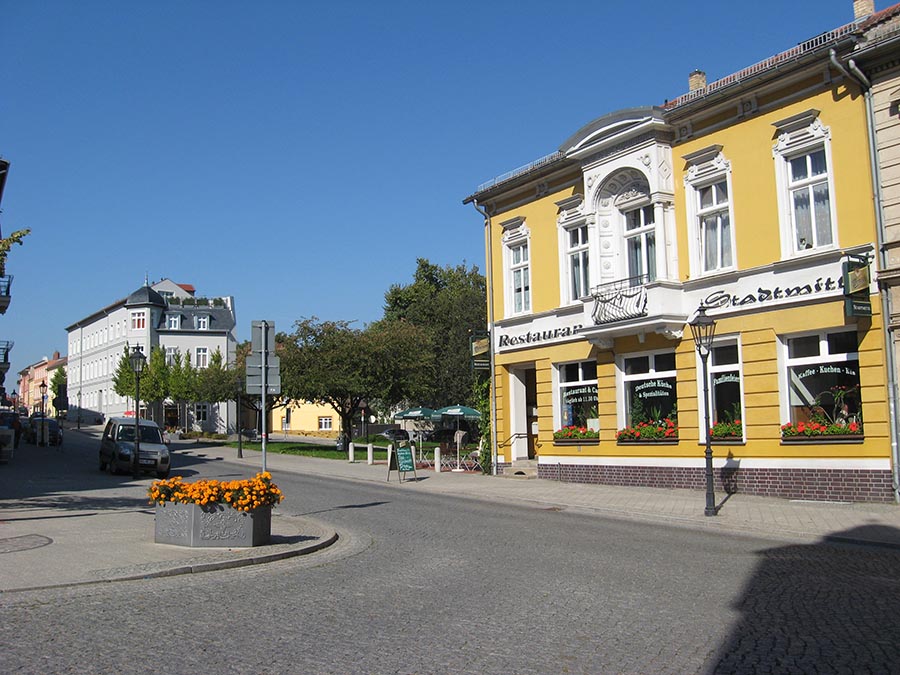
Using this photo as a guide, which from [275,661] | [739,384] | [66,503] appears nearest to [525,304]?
[739,384]

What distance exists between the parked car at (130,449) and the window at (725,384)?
1701cm

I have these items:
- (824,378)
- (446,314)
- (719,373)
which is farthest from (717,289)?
(446,314)

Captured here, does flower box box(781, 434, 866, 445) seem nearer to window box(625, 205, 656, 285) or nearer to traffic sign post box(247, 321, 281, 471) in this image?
window box(625, 205, 656, 285)

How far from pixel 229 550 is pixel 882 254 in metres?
13.2

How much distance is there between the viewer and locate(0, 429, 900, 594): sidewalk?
393 inches

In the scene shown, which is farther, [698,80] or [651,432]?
[698,80]

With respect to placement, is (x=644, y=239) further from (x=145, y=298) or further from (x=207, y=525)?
(x=145, y=298)

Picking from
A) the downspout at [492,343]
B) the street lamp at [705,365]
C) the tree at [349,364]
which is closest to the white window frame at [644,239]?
the street lamp at [705,365]

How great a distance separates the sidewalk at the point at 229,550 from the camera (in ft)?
32.7

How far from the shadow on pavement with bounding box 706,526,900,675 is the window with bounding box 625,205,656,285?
11035mm

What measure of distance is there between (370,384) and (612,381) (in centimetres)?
1898

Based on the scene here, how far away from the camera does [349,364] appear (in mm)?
39406

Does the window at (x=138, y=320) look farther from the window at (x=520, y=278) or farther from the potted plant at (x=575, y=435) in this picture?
the potted plant at (x=575, y=435)

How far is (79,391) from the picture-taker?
303ft
